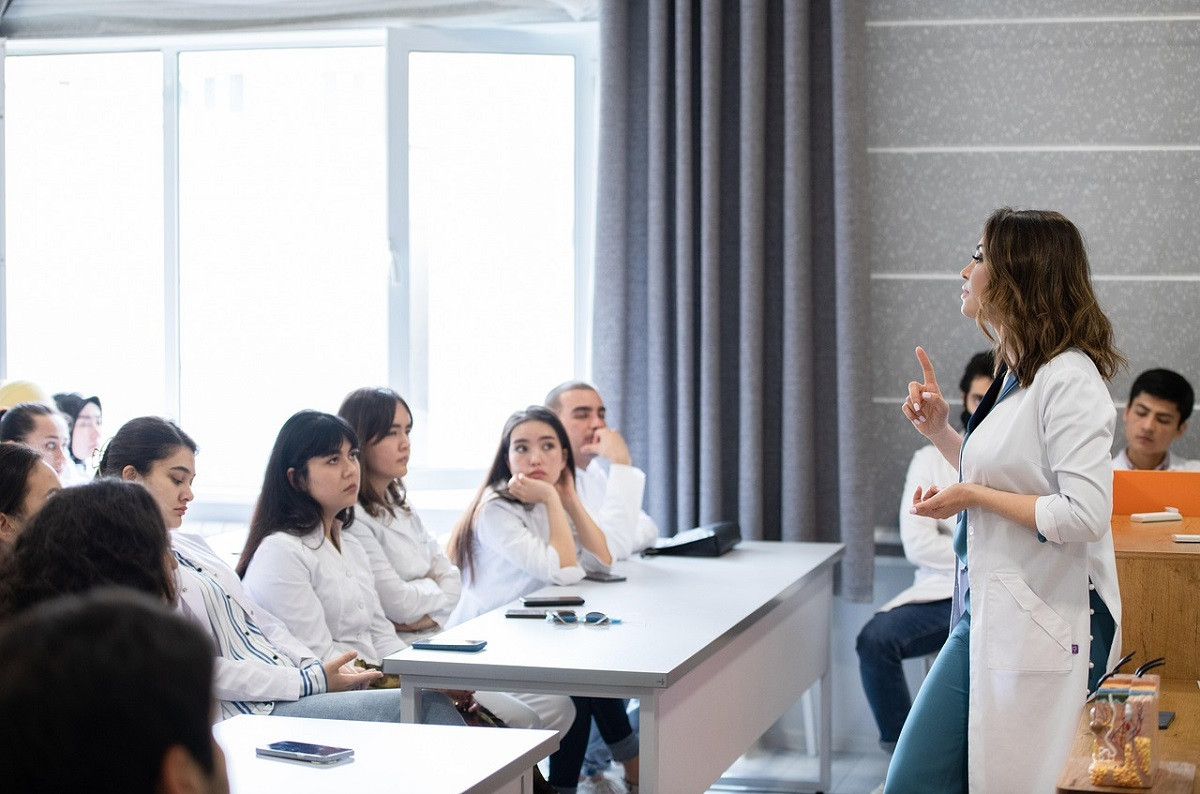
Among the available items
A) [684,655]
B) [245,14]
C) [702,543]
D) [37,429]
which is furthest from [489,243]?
[684,655]

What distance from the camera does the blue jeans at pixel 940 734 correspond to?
2.12m

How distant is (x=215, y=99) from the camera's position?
4.61 meters

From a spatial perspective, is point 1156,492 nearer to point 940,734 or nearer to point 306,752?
point 940,734

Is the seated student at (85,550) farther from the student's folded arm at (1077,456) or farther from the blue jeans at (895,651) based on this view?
the blue jeans at (895,651)

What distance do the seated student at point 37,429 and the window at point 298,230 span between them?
1135 millimetres

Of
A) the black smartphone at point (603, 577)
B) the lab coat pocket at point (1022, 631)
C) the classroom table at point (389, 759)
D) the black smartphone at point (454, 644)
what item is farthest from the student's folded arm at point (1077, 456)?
the black smartphone at point (603, 577)

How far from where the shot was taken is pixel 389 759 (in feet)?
5.46

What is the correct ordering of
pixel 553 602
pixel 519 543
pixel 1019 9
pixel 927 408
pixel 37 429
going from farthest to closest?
1. pixel 1019 9
2. pixel 37 429
3. pixel 519 543
4. pixel 553 602
5. pixel 927 408

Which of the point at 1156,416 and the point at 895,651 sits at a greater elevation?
the point at 1156,416

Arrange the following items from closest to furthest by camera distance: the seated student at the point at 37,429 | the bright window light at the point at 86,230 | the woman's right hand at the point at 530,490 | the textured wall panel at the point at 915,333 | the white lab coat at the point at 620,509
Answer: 1. the woman's right hand at the point at 530,490
2. the seated student at the point at 37,429
3. the white lab coat at the point at 620,509
4. the textured wall panel at the point at 915,333
5. the bright window light at the point at 86,230

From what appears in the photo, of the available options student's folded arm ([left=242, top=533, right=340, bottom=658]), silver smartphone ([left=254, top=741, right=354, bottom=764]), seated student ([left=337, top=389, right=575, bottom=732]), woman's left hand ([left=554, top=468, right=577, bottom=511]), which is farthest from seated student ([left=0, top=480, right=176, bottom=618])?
woman's left hand ([left=554, top=468, right=577, bottom=511])

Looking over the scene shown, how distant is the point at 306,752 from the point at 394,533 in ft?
5.09

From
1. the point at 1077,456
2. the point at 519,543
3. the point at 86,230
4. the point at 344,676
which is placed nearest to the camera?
the point at 1077,456

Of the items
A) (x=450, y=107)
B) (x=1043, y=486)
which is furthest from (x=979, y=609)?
(x=450, y=107)
